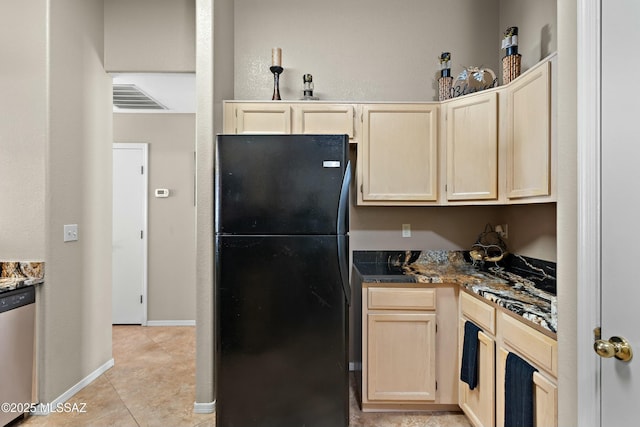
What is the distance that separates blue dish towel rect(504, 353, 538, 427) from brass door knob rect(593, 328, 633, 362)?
591 millimetres

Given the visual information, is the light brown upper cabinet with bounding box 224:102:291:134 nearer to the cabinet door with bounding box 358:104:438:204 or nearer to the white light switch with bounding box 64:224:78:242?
the cabinet door with bounding box 358:104:438:204

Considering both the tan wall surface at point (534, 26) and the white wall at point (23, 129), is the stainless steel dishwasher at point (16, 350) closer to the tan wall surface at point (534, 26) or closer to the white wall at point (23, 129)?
the white wall at point (23, 129)

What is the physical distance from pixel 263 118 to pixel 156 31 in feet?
3.91

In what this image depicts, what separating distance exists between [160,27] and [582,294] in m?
3.17

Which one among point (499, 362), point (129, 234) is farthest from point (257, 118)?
point (129, 234)

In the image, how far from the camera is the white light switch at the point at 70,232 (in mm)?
2404

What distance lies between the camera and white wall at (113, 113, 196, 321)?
13.3ft

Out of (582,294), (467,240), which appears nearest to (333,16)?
(467,240)

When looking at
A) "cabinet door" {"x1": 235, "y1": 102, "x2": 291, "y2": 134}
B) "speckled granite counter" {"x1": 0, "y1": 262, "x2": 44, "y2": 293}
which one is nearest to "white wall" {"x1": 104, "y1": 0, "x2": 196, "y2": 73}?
"cabinet door" {"x1": 235, "y1": 102, "x2": 291, "y2": 134}

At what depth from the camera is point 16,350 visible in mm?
2062

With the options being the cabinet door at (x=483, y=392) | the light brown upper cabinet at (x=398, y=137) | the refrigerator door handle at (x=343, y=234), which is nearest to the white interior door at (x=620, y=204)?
the cabinet door at (x=483, y=392)

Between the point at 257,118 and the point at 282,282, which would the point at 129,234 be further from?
the point at 282,282

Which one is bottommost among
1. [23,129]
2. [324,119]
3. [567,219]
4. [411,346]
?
[411,346]

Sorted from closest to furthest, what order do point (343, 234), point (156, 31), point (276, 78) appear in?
point (343, 234) < point (276, 78) < point (156, 31)
